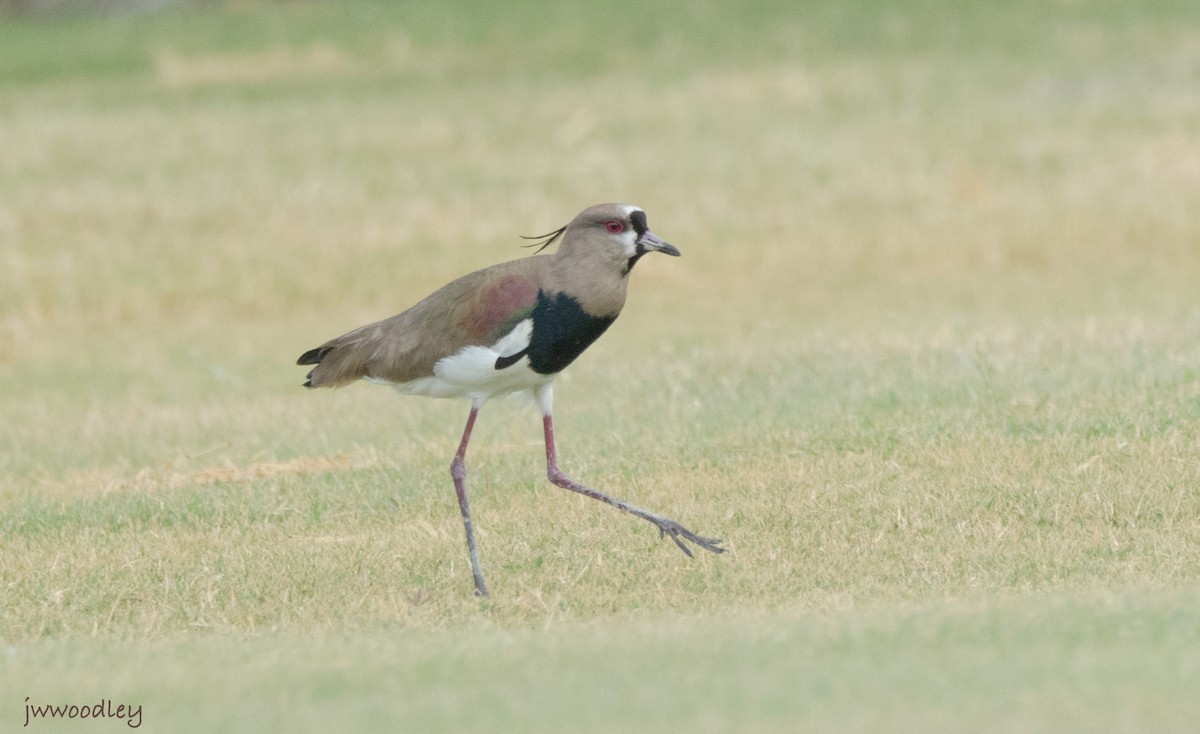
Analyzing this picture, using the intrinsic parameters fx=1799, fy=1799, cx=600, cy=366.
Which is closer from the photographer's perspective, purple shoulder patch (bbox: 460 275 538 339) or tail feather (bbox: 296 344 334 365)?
purple shoulder patch (bbox: 460 275 538 339)

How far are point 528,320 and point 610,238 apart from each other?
55cm

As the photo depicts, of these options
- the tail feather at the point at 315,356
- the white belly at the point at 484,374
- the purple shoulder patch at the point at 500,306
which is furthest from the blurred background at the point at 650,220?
the purple shoulder patch at the point at 500,306

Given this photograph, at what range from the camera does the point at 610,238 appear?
838 centimetres

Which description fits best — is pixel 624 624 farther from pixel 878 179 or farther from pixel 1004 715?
pixel 878 179

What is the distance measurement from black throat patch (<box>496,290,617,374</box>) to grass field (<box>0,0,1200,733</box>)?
1.12 m

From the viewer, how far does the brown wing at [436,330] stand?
8.38 meters

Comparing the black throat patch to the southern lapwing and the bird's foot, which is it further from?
the bird's foot

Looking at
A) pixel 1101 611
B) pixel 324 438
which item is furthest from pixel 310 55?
pixel 1101 611

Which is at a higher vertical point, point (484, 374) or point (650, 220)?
point (484, 374)

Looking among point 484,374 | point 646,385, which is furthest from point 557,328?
point 646,385

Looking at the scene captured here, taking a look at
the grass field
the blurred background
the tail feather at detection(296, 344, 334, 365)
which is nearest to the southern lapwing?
the tail feather at detection(296, 344, 334, 365)

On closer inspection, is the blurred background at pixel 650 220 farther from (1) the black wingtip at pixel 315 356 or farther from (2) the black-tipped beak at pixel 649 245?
(2) the black-tipped beak at pixel 649 245

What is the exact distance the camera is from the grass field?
663 centimetres

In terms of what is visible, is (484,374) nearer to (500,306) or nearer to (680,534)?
(500,306)
